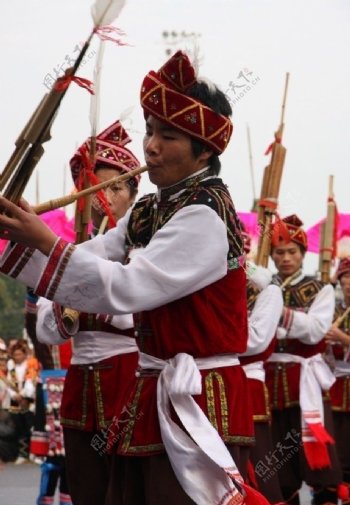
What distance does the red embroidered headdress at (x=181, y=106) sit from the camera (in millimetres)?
4797

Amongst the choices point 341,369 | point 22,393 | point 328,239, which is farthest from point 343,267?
point 22,393

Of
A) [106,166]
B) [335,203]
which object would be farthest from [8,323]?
[106,166]

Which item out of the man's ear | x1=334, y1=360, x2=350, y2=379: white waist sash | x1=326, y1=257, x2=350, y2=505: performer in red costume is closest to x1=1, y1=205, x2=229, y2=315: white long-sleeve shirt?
the man's ear

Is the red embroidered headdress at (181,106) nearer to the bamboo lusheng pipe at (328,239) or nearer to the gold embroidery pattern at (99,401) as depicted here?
the gold embroidery pattern at (99,401)

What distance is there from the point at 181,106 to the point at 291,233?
5.96 m

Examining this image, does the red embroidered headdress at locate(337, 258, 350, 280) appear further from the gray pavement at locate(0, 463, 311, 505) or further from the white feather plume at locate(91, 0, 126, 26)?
the white feather plume at locate(91, 0, 126, 26)

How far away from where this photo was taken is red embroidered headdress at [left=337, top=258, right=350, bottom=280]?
1165 cm

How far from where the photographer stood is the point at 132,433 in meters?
4.80

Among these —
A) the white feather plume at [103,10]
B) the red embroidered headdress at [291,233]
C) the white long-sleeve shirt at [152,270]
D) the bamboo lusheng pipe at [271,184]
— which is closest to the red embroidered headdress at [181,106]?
the white long-sleeve shirt at [152,270]

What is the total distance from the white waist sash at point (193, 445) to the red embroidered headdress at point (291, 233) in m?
5.06

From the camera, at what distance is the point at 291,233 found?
1068 centimetres

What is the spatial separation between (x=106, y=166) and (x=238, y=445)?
8.21 feet

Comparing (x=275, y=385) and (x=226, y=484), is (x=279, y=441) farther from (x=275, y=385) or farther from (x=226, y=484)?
(x=226, y=484)

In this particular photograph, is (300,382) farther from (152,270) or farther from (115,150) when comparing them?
(152,270)
